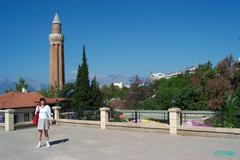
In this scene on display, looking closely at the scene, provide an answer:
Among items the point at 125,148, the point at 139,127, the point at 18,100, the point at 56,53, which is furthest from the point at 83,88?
the point at 56,53

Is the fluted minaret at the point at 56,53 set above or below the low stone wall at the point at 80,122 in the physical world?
above

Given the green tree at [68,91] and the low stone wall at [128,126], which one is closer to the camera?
the low stone wall at [128,126]

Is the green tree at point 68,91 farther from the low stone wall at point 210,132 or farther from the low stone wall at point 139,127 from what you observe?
the low stone wall at point 210,132

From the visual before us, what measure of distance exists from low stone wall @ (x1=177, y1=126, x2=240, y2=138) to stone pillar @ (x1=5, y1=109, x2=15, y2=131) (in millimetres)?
10277

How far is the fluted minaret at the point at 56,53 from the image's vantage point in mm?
107938

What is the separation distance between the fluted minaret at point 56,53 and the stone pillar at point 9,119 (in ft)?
285

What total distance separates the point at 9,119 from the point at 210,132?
1177 centimetres

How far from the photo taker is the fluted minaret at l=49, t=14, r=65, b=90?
108 meters

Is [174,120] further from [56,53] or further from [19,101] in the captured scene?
[56,53]

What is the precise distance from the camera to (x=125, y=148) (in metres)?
12.9

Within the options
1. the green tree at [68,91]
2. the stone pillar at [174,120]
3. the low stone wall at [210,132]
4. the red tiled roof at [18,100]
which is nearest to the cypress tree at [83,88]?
the green tree at [68,91]

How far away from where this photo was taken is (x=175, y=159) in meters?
10.7

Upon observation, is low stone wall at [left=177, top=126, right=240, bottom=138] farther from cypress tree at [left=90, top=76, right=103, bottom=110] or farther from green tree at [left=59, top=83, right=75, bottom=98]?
green tree at [left=59, top=83, right=75, bottom=98]

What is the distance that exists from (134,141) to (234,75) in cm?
2648
